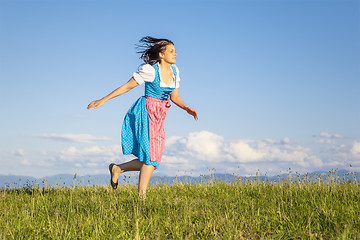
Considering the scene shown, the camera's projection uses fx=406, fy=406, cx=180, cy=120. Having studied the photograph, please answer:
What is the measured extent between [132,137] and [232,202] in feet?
6.00

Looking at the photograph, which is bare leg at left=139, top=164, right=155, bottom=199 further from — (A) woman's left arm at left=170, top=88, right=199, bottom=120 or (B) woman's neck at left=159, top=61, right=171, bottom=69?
(B) woman's neck at left=159, top=61, right=171, bottom=69

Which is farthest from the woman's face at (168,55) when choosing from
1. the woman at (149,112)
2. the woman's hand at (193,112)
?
the woman's hand at (193,112)

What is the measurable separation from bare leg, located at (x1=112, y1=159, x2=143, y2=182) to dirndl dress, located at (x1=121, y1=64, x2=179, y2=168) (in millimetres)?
173

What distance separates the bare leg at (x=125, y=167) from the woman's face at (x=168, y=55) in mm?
1673

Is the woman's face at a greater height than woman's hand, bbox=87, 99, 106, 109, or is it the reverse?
the woman's face

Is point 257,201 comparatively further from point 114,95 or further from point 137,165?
point 114,95

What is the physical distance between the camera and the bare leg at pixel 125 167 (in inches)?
255

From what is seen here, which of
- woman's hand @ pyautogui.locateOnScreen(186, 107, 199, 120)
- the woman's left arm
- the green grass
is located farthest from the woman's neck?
the green grass

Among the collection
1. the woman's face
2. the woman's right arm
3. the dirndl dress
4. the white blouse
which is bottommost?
the dirndl dress

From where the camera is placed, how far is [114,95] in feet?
20.5

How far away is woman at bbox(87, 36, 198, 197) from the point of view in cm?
616

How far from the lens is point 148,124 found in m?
6.17

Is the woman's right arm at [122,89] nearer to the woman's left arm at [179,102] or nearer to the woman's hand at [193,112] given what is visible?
the woman's left arm at [179,102]

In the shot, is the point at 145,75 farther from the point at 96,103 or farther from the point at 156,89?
the point at 96,103
